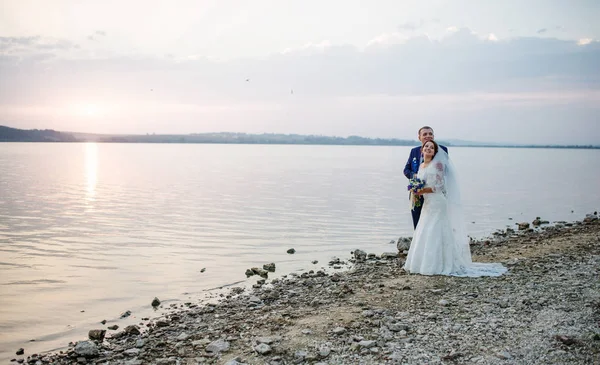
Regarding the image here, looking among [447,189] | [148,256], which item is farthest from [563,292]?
[148,256]

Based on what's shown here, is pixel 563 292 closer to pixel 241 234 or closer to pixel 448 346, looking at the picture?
pixel 448 346

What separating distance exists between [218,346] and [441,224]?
621 cm

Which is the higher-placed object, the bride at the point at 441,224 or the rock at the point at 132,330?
the bride at the point at 441,224

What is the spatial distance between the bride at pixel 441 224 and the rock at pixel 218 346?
5.63m

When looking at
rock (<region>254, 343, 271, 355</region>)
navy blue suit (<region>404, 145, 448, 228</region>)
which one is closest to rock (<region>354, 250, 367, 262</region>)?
navy blue suit (<region>404, 145, 448, 228</region>)

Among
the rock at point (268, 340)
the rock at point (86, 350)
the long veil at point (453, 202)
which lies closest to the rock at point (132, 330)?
the rock at point (86, 350)

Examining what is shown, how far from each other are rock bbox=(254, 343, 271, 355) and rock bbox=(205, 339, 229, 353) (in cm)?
54

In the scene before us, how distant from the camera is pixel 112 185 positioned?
153 feet

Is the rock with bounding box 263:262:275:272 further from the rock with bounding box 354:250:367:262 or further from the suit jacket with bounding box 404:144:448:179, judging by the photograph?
the suit jacket with bounding box 404:144:448:179

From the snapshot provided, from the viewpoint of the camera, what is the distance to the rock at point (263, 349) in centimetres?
732

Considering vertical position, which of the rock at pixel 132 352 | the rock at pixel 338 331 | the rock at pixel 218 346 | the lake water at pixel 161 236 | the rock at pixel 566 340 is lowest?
the lake water at pixel 161 236

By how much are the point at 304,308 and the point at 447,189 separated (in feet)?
14.7

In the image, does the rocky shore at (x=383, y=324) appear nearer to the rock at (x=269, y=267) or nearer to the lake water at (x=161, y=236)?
the lake water at (x=161, y=236)

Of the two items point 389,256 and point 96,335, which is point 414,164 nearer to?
point 389,256
